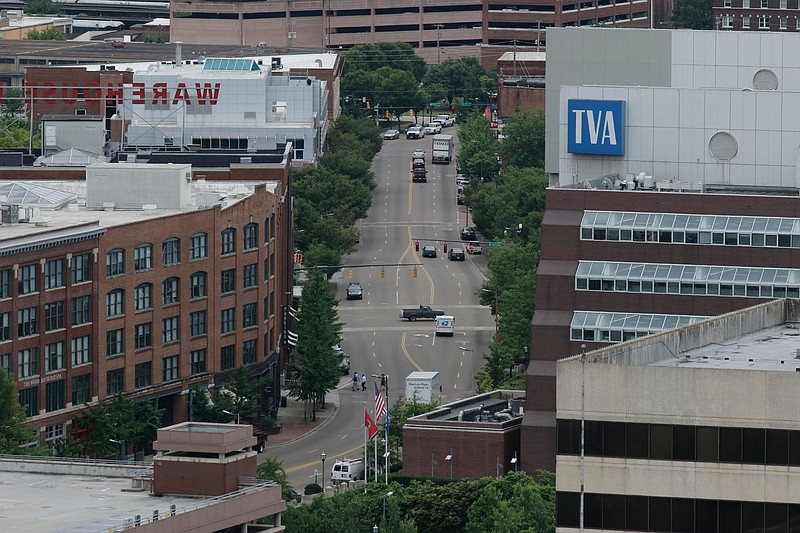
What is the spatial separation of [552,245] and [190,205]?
39083mm

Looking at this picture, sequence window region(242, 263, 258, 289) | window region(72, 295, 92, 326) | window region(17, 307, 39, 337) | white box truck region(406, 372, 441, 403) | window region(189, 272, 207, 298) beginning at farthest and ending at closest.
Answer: window region(242, 263, 258, 289) < white box truck region(406, 372, 441, 403) < window region(189, 272, 207, 298) < window region(72, 295, 92, 326) < window region(17, 307, 39, 337)

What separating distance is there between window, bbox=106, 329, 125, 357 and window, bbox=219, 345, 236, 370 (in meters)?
12.7

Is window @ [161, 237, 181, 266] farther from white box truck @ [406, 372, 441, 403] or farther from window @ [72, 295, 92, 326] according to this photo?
white box truck @ [406, 372, 441, 403]

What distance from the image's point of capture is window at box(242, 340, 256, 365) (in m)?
175

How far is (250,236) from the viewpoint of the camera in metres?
175

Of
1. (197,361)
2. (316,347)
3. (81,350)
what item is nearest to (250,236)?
(316,347)

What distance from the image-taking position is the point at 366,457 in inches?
5753

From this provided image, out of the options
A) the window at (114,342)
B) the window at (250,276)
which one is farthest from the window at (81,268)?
the window at (250,276)

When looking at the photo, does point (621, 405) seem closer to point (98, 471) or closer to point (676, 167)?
point (98, 471)

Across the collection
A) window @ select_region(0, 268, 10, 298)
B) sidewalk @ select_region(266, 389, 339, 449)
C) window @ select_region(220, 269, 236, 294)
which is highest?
window @ select_region(0, 268, 10, 298)

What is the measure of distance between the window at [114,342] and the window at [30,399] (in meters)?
9.34

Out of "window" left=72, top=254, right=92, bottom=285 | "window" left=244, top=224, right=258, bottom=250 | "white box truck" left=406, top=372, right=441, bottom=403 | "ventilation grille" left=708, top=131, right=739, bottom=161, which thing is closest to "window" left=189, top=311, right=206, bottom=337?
"window" left=244, top=224, right=258, bottom=250

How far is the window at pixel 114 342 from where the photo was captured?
159375 mm

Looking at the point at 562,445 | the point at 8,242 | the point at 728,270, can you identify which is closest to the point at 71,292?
the point at 8,242
